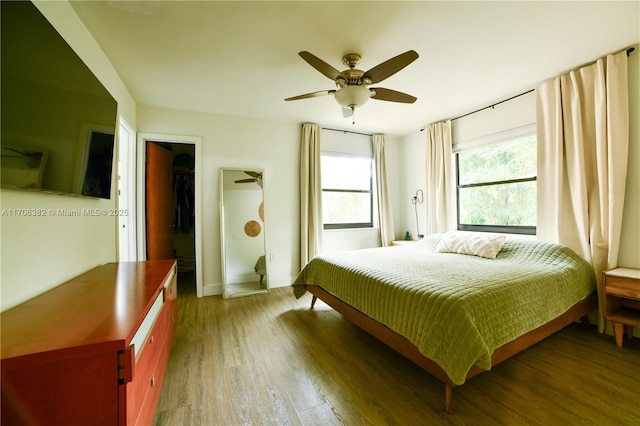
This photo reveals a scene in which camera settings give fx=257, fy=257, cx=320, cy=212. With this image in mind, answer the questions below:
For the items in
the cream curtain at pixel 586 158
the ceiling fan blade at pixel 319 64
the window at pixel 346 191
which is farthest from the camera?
the window at pixel 346 191

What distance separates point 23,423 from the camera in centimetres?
79

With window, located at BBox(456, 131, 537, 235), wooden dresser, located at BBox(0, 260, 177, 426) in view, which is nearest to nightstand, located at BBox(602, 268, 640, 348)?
window, located at BBox(456, 131, 537, 235)

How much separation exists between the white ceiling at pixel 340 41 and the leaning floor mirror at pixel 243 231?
1148 mm

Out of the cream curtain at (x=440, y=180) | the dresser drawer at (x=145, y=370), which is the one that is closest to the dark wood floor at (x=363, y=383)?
the dresser drawer at (x=145, y=370)

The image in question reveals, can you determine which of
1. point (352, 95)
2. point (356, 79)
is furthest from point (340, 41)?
point (352, 95)

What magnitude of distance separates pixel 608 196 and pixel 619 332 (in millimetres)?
1145

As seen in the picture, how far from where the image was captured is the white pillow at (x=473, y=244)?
2734mm

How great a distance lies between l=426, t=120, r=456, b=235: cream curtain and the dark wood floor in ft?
5.92

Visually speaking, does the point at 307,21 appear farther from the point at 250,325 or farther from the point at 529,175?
the point at 529,175

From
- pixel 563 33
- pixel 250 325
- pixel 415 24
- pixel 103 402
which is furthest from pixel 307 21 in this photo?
pixel 250 325

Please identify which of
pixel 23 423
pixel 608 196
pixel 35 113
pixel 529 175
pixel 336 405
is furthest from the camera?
pixel 529 175

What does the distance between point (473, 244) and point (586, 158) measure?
128 centimetres

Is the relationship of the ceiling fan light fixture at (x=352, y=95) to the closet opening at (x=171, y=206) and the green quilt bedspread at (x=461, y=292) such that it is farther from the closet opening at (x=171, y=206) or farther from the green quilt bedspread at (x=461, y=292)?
the closet opening at (x=171, y=206)

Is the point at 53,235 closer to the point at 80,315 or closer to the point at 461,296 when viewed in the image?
the point at 80,315
